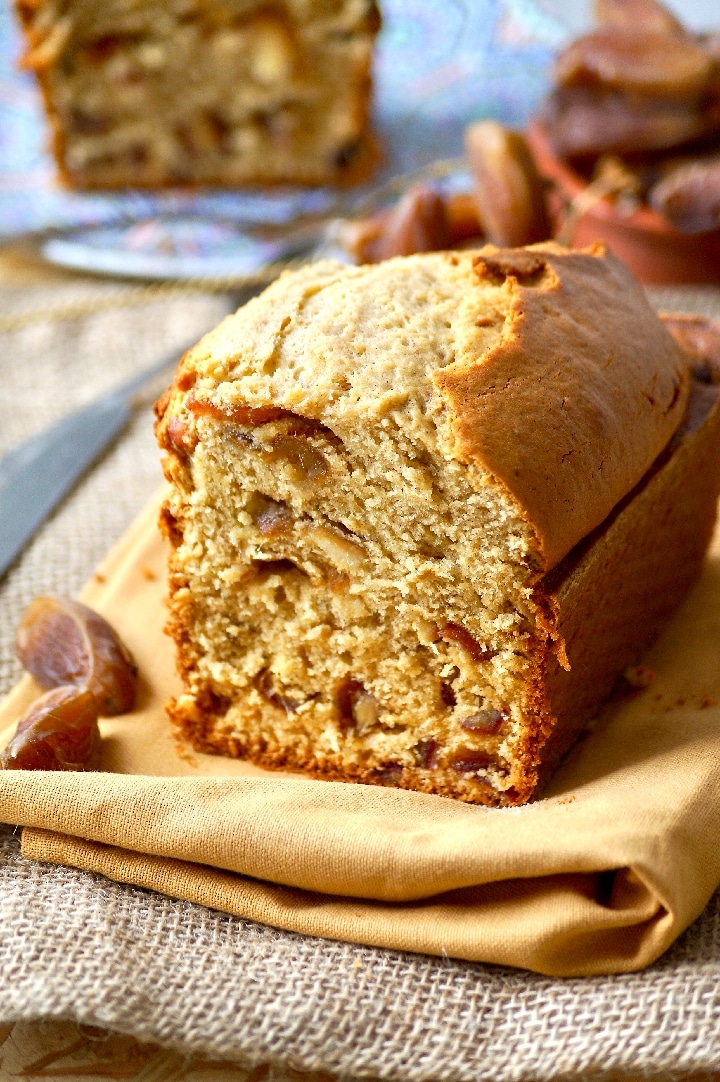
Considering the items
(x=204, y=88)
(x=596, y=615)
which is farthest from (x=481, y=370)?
(x=204, y=88)

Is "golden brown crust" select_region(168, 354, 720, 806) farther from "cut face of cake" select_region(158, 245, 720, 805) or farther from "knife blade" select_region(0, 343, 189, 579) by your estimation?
"knife blade" select_region(0, 343, 189, 579)

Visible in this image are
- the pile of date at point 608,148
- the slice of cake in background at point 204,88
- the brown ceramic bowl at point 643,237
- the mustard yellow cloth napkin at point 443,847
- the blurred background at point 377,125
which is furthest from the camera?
the slice of cake in background at point 204,88

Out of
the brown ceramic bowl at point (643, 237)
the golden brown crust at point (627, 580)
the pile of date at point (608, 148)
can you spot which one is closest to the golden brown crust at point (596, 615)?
the golden brown crust at point (627, 580)

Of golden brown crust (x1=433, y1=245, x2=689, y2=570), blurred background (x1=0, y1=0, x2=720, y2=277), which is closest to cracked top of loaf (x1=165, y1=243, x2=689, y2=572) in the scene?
golden brown crust (x1=433, y1=245, x2=689, y2=570)

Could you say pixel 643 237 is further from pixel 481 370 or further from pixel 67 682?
pixel 67 682

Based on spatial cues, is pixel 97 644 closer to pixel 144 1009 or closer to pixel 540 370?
pixel 144 1009

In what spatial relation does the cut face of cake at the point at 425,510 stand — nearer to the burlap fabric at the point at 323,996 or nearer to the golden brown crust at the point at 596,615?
the golden brown crust at the point at 596,615

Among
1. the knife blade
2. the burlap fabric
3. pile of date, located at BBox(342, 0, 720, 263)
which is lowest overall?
the burlap fabric
